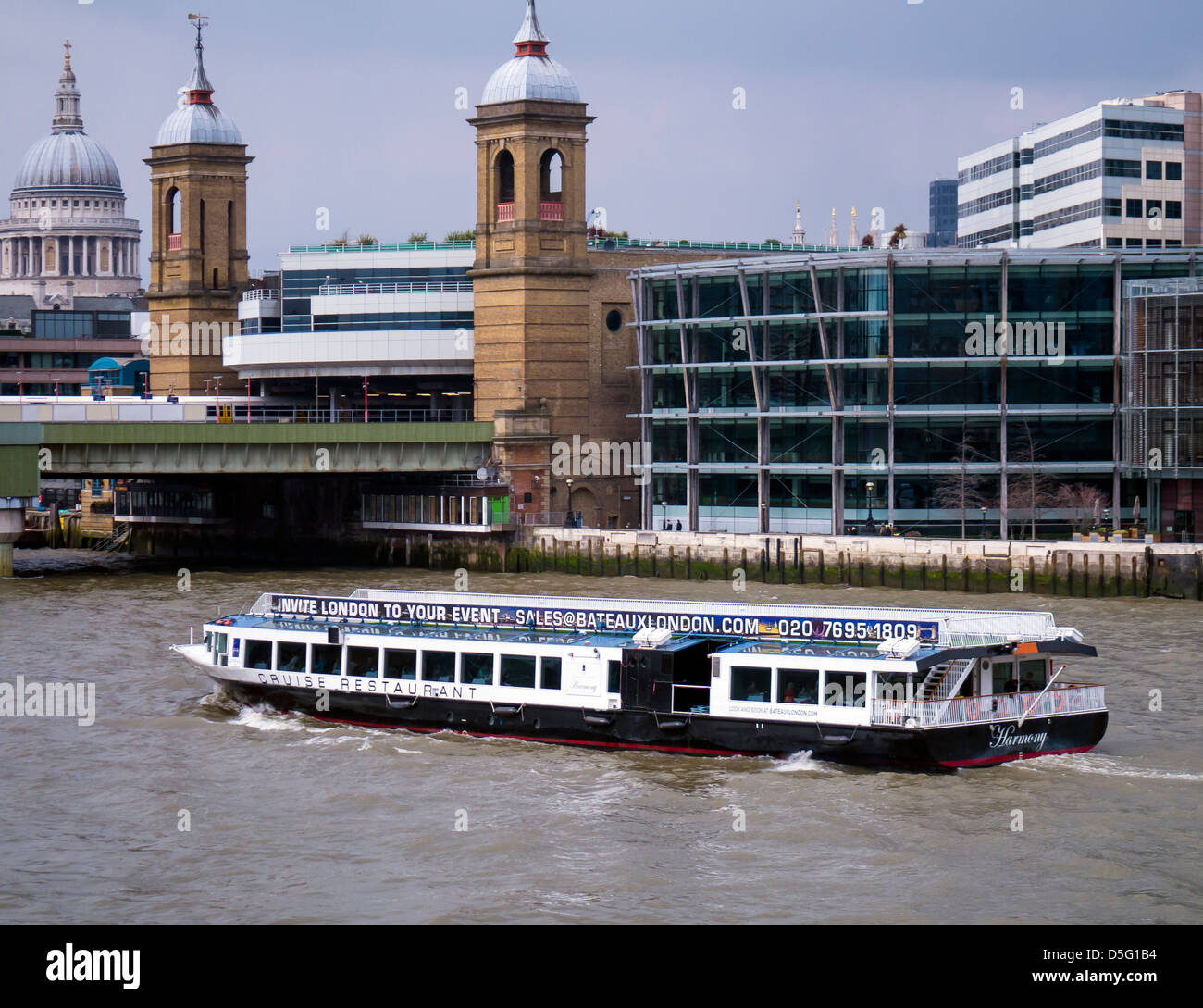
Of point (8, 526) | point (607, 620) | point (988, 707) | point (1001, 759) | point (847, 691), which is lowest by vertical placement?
point (1001, 759)

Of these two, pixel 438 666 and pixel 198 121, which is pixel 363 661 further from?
pixel 198 121

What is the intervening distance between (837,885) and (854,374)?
174ft

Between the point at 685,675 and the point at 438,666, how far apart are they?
5.72 meters

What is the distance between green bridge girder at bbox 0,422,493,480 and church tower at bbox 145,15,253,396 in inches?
1140

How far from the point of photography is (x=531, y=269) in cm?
8506

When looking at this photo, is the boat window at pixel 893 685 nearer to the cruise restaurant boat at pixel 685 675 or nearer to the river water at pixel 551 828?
the cruise restaurant boat at pixel 685 675

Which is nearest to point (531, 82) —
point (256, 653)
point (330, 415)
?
point (330, 415)

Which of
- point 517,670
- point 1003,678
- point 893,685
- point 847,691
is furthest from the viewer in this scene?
point 517,670

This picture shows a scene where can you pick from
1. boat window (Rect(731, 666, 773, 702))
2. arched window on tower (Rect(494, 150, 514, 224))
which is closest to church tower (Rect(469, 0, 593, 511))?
arched window on tower (Rect(494, 150, 514, 224))

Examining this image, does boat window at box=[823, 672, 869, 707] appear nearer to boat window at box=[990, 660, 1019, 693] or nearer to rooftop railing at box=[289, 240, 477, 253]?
boat window at box=[990, 660, 1019, 693]

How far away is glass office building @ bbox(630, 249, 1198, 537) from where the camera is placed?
250ft

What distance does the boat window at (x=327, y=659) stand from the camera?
41.0 metres
